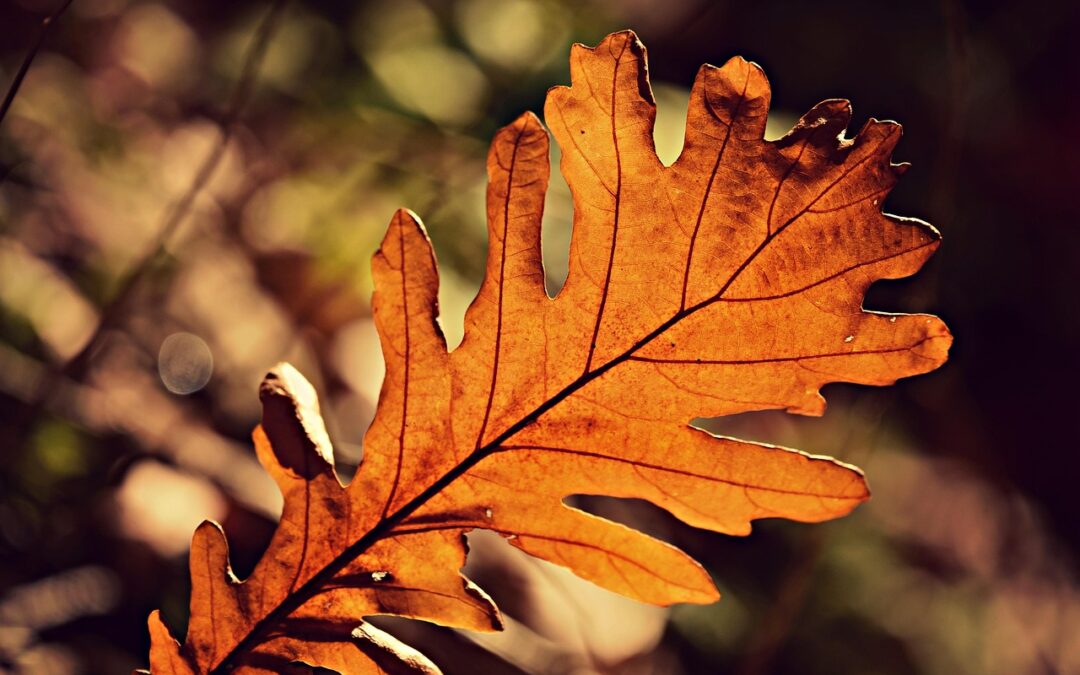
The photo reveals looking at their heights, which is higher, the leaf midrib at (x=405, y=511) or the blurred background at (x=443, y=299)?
the blurred background at (x=443, y=299)

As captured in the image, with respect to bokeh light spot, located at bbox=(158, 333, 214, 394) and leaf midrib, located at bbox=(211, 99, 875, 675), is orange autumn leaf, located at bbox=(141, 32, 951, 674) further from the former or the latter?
bokeh light spot, located at bbox=(158, 333, 214, 394)

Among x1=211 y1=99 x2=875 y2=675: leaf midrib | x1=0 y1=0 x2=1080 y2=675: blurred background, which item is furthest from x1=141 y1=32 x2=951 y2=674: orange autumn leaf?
x1=0 y1=0 x2=1080 y2=675: blurred background

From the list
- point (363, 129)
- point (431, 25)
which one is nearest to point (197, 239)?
point (363, 129)

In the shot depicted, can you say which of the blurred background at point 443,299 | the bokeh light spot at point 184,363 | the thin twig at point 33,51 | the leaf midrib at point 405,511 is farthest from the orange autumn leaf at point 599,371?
the bokeh light spot at point 184,363

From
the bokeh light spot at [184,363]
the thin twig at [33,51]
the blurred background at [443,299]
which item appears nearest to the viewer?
the thin twig at [33,51]

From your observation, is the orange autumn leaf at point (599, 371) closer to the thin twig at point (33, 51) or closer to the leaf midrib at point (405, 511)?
the leaf midrib at point (405, 511)

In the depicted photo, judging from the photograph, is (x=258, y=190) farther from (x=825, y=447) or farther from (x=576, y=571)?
(x=576, y=571)

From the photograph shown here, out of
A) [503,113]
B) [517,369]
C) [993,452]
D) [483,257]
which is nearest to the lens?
[517,369]

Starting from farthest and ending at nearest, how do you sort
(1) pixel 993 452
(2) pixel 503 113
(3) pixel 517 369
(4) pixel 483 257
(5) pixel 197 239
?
1. (1) pixel 993 452
2. (2) pixel 503 113
3. (4) pixel 483 257
4. (5) pixel 197 239
5. (3) pixel 517 369
